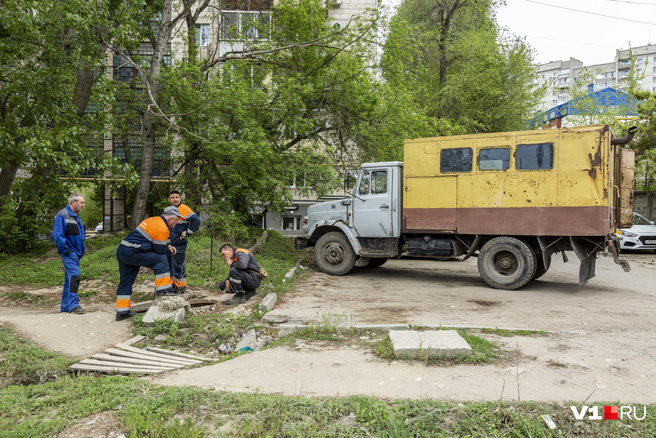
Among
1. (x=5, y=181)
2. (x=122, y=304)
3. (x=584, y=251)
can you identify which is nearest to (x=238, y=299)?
(x=122, y=304)

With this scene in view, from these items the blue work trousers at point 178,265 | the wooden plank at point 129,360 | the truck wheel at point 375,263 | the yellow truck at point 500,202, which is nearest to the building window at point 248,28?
the yellow truck at point 500,202

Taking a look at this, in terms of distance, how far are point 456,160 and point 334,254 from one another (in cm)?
365

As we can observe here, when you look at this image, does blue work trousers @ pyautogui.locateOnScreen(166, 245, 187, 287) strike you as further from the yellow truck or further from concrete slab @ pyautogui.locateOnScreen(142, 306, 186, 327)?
the yellow truck

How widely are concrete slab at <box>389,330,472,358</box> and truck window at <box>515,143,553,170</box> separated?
4997mm

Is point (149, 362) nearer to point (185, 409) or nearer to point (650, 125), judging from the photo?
point (185, 409)

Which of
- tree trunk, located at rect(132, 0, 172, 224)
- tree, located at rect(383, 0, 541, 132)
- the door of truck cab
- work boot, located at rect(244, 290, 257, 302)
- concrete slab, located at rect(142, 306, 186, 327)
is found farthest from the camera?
tree, located at rect(383, 0, 541, 132)

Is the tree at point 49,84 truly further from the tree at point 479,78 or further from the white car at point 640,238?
the white car at point 640,238

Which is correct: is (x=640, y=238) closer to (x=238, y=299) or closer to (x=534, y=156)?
(x=534, y=156)

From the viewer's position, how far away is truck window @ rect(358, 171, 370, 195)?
1084 cm

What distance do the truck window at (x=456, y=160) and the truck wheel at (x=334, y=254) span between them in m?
2.95

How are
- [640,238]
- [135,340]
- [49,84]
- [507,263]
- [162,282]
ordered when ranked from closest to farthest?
[135,340], [162,282], [507,263], [49,84], [640,238]

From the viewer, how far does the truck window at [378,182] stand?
34.8 ft

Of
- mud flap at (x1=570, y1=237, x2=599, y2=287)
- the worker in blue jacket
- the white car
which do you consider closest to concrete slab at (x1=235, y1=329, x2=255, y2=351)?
the worker in blue jacket

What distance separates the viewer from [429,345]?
4730 mm
